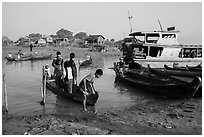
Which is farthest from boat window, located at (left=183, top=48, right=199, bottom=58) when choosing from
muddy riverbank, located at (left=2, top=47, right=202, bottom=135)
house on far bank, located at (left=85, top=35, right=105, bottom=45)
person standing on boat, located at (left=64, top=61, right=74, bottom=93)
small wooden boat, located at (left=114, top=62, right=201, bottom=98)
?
house on far bank, located at (left=85, top=35, right=105, bottom=45)

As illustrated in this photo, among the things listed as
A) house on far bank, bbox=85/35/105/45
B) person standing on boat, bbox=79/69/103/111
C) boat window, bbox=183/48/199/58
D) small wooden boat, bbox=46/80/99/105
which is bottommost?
small wooden boat, bbox=46/80/99/105

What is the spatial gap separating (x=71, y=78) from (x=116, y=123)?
3285 mm

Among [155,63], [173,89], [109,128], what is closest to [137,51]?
[155,63]

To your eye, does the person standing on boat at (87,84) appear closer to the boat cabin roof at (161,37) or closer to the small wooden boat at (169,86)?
the small wooden boat at (169,86)

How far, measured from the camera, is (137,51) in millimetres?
18219

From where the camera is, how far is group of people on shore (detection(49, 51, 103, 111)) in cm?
815

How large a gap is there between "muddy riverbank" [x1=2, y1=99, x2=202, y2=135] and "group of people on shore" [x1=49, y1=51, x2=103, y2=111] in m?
0.98

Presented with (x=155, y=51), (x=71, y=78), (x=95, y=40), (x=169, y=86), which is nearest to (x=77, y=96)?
(x=71, y=78)

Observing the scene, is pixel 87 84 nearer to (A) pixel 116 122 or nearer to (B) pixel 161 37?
(A) pixel 116 122

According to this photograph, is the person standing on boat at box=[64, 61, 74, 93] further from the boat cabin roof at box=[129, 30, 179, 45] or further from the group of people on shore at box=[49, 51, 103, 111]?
the boat cabin roof at box=[129, 30, 179, 45]

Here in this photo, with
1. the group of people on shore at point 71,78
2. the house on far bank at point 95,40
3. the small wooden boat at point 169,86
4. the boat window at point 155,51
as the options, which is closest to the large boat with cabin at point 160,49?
the boat window at point 155,51

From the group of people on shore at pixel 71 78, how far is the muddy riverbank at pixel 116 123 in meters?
0.98

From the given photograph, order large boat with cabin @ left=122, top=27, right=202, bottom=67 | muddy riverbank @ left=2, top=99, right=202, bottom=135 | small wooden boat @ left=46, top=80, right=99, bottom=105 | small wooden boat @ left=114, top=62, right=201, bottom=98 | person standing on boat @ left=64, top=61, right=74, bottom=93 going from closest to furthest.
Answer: muddy riverbank @ left=2, top=99, right=202, bottom=135, small wooden boat @ left=46, top=80, right=99, bottom=105, person standing on boat @ left=64, top=61, right=74, bottom=93, small wooden boat @ left=114, top=62, right=201, bottom=98, large boat with cabin @ left=122, top=27, right=202, bottom=67

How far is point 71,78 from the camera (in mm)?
9062
